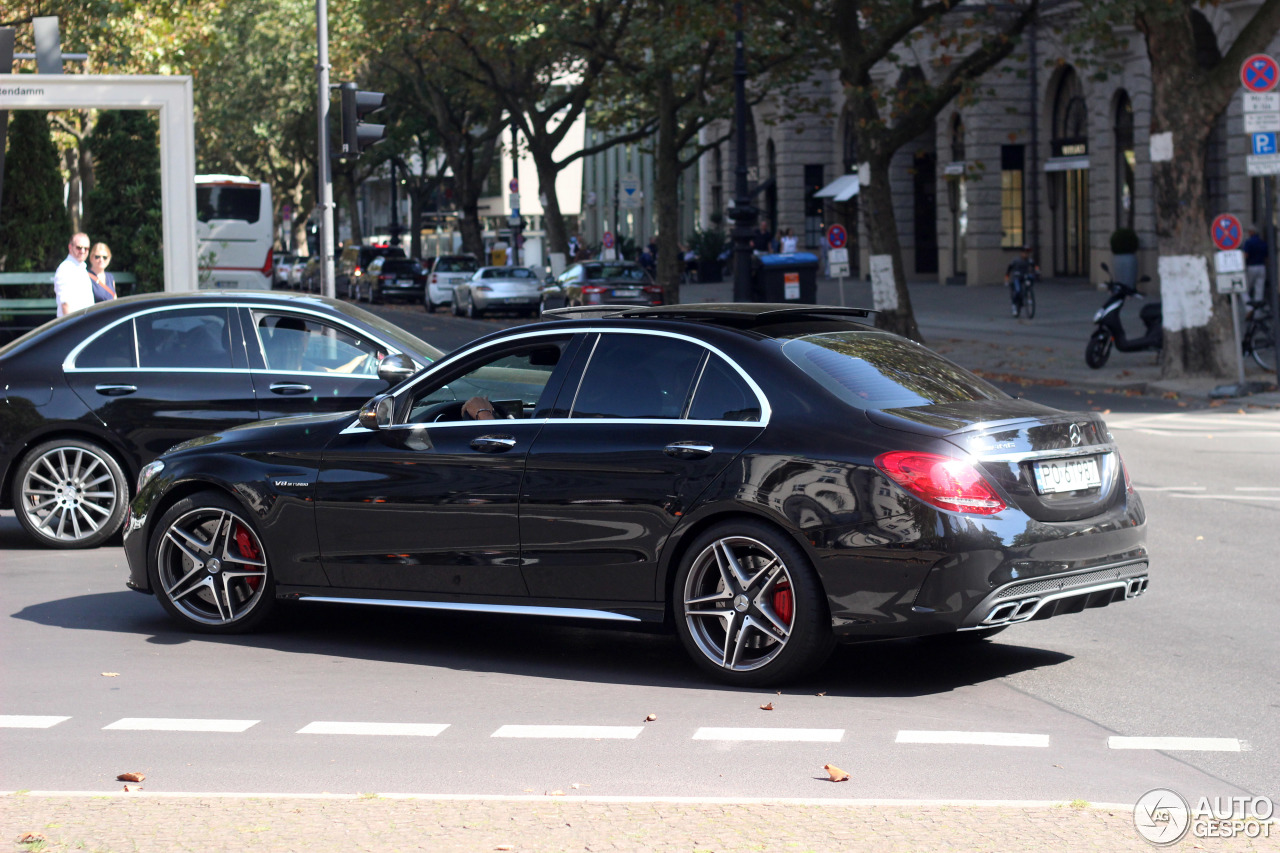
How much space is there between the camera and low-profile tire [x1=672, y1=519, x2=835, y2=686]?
6367mm

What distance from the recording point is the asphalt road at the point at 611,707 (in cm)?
533

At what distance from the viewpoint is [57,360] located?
10.3m

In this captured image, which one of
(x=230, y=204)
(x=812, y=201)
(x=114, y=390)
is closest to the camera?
(x=114, y=390)

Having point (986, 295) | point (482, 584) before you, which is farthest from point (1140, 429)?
point (986, 295)

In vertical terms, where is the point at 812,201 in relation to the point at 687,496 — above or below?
above

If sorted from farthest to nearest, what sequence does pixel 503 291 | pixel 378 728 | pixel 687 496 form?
pixel 503 291, pixel 687 496, pixel 378 728

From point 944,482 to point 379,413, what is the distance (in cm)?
257

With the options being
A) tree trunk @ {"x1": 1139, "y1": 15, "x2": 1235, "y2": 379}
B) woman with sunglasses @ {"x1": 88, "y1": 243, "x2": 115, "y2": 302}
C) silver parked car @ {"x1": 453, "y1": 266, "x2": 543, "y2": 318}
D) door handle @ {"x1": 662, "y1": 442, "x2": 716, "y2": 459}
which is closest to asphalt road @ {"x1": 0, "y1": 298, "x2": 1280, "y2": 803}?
door handle @ {"x1": 662, "y1": 442, "x2": 716, "y2": 459}

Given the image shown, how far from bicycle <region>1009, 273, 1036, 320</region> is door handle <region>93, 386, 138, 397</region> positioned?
25545 mm

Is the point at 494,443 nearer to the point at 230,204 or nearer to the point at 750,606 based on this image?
the point at 750,606

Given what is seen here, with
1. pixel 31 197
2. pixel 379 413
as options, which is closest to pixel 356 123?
pixel 31 197

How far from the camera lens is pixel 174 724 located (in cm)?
613

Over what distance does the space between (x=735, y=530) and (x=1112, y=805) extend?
6.74ft

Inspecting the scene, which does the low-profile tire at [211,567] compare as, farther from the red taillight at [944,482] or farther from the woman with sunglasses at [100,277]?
the woman with sunglasses at [100,277]
